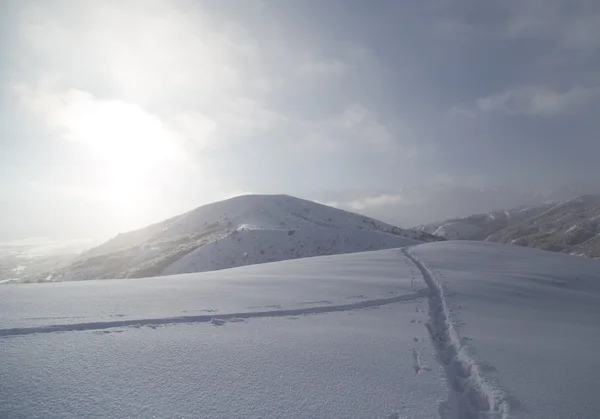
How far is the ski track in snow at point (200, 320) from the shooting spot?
5605 mm

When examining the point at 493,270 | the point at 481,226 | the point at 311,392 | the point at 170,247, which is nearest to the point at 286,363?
the point at 311,392


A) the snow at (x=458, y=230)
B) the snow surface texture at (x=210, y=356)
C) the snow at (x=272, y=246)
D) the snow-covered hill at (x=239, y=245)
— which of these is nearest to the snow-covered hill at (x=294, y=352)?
the snow surface texture at (x=210, y=356)

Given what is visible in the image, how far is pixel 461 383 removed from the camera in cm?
496

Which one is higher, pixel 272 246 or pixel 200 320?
pixel 272 246

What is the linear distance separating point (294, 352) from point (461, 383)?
2.56m

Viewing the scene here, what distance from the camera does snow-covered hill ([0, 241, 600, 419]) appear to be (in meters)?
3.93

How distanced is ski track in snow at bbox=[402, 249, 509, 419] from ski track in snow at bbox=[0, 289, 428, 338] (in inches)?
68.1

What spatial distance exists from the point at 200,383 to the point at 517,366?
4.96 meters

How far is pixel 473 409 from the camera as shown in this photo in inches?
170

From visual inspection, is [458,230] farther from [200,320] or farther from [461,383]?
[200,320]

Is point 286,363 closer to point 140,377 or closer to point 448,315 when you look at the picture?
point 140,377

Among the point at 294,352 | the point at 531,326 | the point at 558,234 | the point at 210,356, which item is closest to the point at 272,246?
the point at 531,326

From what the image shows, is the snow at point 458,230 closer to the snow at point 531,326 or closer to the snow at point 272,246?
the snow at point 272,246

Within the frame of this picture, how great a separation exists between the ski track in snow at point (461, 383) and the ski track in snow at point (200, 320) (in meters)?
1.73
